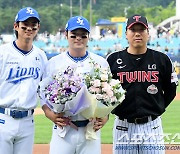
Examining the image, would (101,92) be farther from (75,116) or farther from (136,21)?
(136,21)

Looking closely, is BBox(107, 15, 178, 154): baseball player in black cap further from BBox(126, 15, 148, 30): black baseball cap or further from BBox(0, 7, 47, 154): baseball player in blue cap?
BBox(0, 7, 47, 154): baseball player in blue cap

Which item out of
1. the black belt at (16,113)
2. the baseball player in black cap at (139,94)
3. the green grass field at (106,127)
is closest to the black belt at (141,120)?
the baseball player in black cap at (139,94)

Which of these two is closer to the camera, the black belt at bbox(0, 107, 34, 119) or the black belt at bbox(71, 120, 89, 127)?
the black belt at bbox(71, 120, 89, 127)

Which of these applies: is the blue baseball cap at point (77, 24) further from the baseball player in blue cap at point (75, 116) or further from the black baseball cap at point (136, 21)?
the black baseball cap at point (136, 21)

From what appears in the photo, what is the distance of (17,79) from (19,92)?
5.1 inches

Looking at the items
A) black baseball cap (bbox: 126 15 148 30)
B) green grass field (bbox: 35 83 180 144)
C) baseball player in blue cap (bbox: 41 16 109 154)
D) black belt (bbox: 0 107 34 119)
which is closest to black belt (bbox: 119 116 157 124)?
baseball player in blue cap (bbox: 41 16 109 154)

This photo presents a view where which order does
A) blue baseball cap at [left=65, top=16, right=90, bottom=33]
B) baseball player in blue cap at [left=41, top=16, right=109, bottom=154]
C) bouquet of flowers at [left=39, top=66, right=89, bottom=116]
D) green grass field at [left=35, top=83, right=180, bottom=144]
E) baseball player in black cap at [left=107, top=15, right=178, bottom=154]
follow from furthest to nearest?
green grass field at [left=35, top=83, right=180, bottom=144] < baseball player in black cap at [left=107, top=15, right=178, bottom=154] < blue baseball cap at [left=65, top=16, right=90, bottom=33] < baseball player in blue cap at [left=41, top=16, right=109, bottom=154] < bouquet of flowers at [left=39, top=66, right=89, bottom=116]

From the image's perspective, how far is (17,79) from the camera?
487cm

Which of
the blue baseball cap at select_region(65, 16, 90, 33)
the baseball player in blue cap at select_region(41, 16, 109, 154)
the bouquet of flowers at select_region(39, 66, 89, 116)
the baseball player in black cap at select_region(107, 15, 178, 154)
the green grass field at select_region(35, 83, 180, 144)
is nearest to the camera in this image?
the bouquet of flowers at select_region(39, 66, 89, 116)

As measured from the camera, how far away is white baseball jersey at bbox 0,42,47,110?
4.84 metres

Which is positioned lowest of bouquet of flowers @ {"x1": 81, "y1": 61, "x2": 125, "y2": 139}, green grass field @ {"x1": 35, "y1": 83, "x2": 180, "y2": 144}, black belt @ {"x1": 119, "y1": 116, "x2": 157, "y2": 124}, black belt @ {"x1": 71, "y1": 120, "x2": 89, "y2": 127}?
green grass field @ {"x1": 35, "y1": 83, "x2": 180, "y2": 144}

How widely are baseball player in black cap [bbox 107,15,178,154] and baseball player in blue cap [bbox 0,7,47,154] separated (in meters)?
0.82

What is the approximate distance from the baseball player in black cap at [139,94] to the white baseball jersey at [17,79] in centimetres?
79

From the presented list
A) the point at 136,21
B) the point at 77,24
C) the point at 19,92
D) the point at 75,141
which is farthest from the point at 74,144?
the point at 136,21
